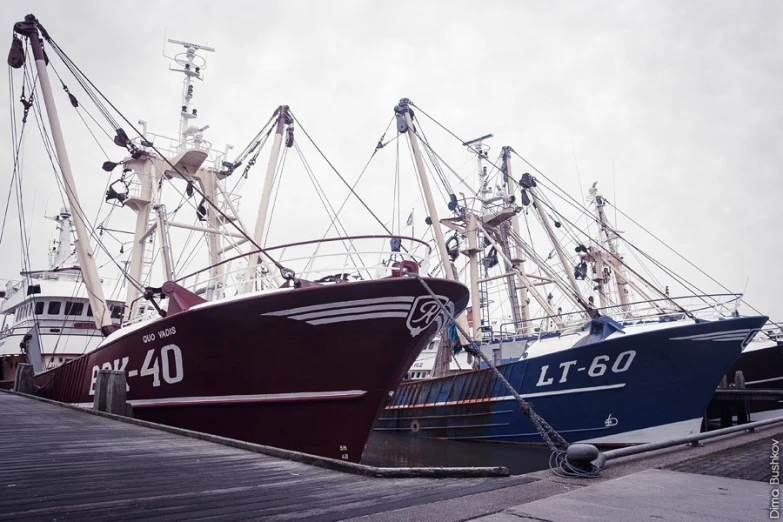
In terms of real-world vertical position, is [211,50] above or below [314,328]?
above

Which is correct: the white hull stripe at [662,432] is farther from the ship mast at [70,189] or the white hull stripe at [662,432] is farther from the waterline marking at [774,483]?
the ship mast at [70,189]

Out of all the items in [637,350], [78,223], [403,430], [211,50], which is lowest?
[403,430]

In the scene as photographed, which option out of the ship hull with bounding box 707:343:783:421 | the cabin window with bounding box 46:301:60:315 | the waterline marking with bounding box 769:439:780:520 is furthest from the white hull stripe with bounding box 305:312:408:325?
the ship hull with bounding box 707:343:783:421

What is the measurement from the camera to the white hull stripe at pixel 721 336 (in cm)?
1497

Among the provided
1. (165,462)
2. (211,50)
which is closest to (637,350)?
(165,462)

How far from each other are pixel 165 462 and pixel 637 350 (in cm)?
1310

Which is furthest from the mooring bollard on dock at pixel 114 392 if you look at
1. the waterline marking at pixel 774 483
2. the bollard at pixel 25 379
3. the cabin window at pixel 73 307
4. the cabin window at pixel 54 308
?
the cabin window at pixel 54 308

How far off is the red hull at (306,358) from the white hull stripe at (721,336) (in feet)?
27.4

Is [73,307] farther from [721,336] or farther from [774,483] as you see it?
[774,483]

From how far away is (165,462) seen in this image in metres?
6.14

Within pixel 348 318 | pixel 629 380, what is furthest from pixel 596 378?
pixel 348 318

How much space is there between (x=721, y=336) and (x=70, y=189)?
18.8 meters

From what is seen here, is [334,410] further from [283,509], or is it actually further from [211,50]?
[211,50]

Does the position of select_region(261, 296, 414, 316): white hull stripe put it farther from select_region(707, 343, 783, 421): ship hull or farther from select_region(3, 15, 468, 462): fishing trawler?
select_region(707, 343, 783, 421): ship hull
